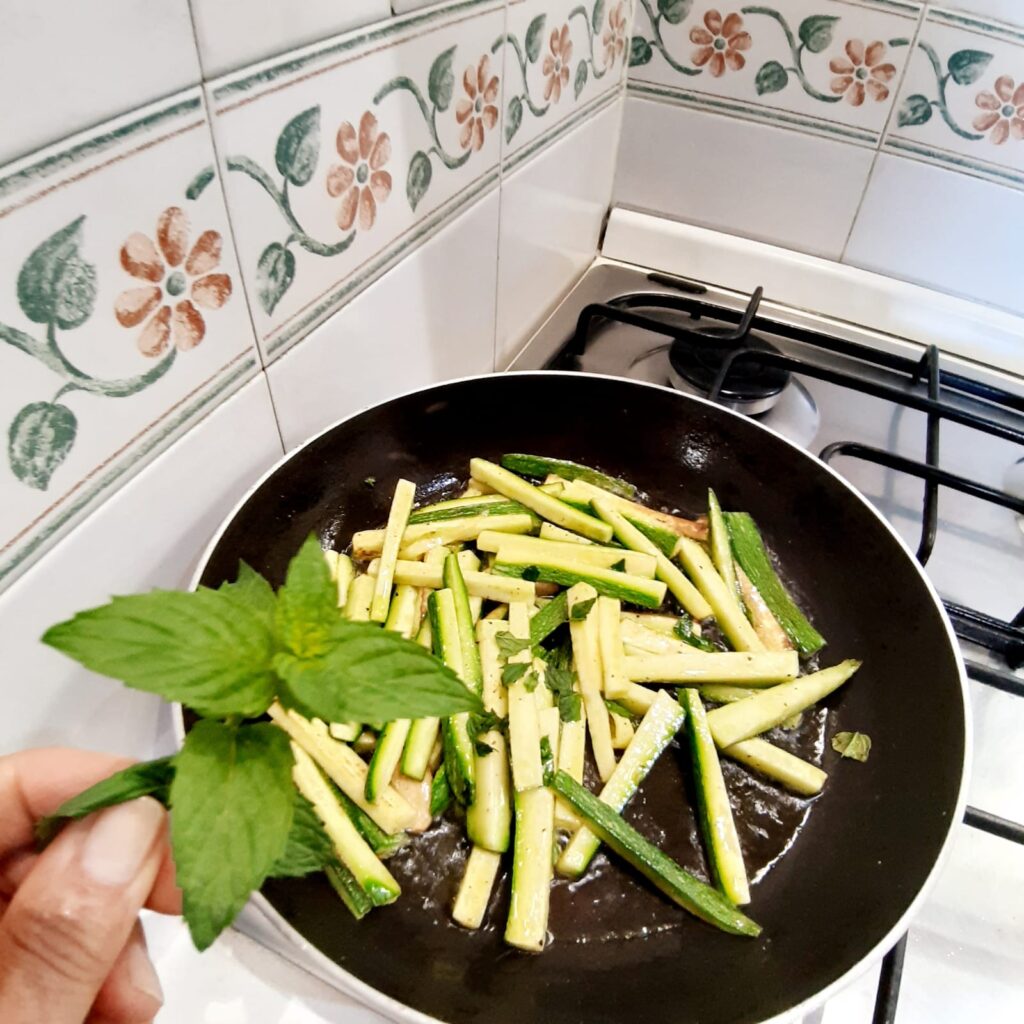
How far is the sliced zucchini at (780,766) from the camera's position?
639 mm

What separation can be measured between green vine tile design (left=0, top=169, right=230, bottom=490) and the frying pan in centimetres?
16

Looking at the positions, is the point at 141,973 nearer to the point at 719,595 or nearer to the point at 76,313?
the point at 76,313

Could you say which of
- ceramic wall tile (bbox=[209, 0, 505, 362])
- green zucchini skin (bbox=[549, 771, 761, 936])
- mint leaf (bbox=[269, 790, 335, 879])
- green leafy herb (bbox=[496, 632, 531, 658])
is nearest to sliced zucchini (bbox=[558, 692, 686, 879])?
green zucchini skin (bbox=[549, 771, 761, 936])

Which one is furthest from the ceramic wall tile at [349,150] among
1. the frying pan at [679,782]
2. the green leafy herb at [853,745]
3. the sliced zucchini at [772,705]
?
the green leafy herb at [853,745]

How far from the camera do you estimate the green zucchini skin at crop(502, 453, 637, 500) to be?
84 cm

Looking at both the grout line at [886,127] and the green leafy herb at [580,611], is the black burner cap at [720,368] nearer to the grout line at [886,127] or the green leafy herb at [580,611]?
the grout line at [886,127]

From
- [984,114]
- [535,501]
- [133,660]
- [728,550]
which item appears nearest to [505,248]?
[535,501]

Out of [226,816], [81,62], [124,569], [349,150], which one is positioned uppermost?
[81,62]

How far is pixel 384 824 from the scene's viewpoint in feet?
1.91

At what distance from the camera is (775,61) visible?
104 cm

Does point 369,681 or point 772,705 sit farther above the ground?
point 369,681

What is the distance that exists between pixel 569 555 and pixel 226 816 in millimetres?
458

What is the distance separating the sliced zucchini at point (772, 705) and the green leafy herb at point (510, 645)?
0.17m

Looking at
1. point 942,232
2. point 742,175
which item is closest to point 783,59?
point 742,175
